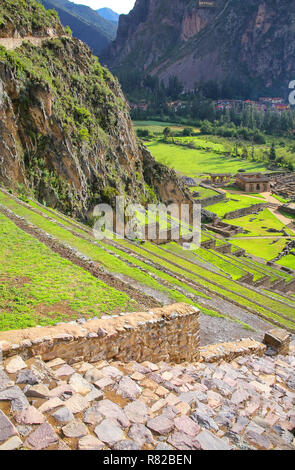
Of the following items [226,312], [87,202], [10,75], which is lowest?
[226,312]

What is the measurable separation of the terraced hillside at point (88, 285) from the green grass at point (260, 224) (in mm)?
34114

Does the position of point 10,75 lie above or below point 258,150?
above

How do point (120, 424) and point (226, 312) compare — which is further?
point (226, 312)

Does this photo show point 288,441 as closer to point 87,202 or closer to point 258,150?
point 87,202

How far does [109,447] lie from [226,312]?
11.8m

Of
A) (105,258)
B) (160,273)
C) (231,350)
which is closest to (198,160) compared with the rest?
(160,273)

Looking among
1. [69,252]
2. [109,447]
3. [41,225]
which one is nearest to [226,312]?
[69,252]

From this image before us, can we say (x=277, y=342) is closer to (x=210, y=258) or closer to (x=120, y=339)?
(x=120, y=339)

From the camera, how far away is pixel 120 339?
8633 mm

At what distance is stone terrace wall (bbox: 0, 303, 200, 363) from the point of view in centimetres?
732

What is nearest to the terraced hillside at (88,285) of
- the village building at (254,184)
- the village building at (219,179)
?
the village building at (254,184)

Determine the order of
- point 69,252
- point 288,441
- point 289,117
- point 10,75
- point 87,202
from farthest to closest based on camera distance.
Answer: point 289,117 < point 87,202 < point 10,75 < point 69,252 < point 288,441
